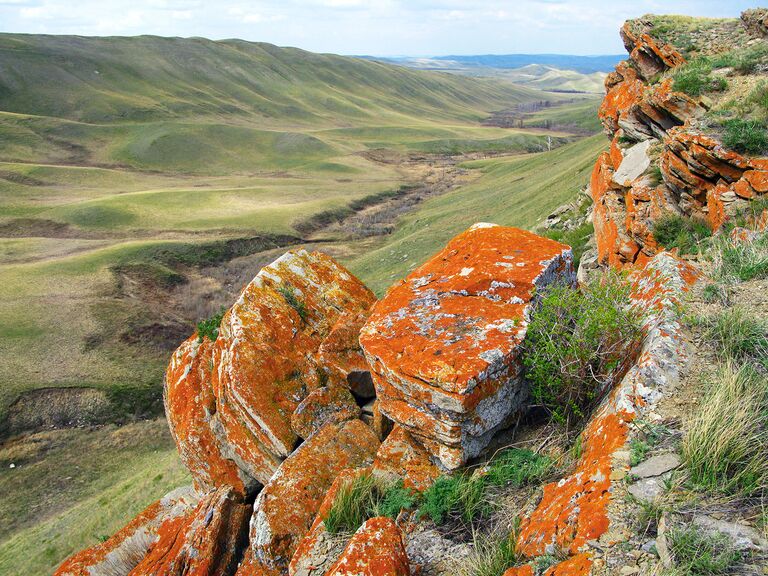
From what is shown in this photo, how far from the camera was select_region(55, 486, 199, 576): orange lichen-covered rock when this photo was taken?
1035 centimetres

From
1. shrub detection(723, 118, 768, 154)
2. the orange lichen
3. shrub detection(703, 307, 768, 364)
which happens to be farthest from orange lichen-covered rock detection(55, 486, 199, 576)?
shrub detection(723, 118, 768, 154)

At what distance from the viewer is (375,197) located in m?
81.4

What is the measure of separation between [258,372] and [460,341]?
525cm

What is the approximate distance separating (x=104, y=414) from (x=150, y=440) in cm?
394

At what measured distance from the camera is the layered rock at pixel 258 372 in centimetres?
1030

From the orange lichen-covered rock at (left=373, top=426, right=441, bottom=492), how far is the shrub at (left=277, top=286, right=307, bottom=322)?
202 inches

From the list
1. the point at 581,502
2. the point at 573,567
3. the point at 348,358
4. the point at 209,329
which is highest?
the point at 581,502

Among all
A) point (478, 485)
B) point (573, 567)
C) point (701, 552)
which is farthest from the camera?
point (478, 485)

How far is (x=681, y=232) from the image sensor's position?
39.4 ft

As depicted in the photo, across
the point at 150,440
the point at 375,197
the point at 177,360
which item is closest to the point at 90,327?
the point at 150,440

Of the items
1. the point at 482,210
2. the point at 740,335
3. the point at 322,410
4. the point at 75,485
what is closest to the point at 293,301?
the point at 322,410

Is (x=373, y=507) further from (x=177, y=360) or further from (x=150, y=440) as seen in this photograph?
(x=150, y=440)

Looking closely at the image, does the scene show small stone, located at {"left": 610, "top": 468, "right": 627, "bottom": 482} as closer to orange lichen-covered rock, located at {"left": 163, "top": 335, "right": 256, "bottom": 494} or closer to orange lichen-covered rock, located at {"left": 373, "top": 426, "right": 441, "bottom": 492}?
orange lichen-covered rock, located at {"left": 373, "top": 426, "right": 441, "bottom": 492}

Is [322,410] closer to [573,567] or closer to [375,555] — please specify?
[375,555]
